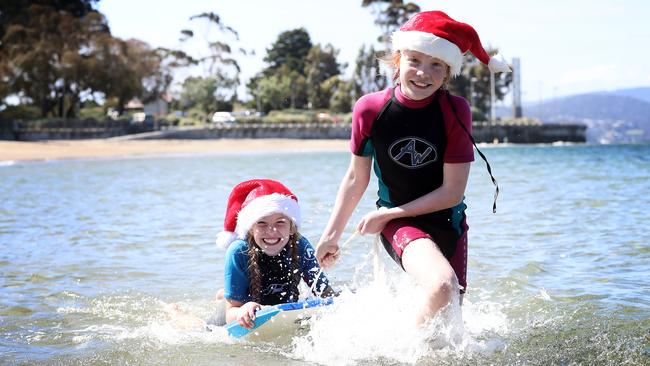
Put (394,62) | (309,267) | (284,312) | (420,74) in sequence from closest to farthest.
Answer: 1. (420,74)
2. (394,62)
3. (284,312)
4. (309,267)

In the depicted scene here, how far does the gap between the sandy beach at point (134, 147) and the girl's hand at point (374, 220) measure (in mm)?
36916

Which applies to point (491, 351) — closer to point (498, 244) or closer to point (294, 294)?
point (294, 294)

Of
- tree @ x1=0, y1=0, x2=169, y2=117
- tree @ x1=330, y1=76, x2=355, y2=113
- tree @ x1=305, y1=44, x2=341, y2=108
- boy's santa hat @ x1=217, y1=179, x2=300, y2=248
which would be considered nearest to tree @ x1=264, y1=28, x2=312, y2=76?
tree @ x1=305, y1=44, x2=341, y2=108

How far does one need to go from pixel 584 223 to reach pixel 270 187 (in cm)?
Result: 659

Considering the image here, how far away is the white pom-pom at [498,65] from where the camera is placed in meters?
4.16

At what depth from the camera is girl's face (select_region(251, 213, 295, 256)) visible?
496 centimetres

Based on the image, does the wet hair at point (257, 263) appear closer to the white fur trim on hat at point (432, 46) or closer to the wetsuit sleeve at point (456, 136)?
the wetsuit sleeve at point (456, 136)

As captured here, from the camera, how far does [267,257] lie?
16.4 feet

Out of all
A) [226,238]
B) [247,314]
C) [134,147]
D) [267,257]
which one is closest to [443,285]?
[247,314]

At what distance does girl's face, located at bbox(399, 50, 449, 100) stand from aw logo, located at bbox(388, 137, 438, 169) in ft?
0.68

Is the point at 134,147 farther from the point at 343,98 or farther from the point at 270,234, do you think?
the point at 270,234

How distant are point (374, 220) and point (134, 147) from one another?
47966 millimetres

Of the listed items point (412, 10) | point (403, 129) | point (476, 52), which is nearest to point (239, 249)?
point (403, 129)

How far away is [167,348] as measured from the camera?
202 inches
